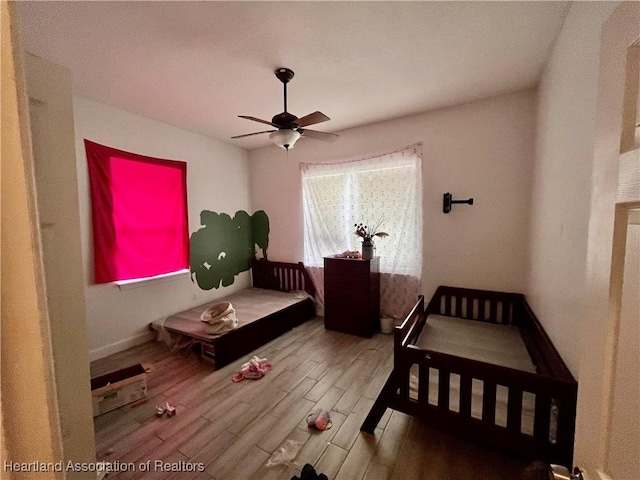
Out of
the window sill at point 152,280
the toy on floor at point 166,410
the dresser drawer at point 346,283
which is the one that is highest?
the window sill at point 152,280

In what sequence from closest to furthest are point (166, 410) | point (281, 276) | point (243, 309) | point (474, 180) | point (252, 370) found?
point (166, 410) < point (252, 370) < point (474, 180) < point (243, 309) < point (281, 276)

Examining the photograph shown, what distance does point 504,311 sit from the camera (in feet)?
7.91

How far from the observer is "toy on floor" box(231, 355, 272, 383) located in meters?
2.17

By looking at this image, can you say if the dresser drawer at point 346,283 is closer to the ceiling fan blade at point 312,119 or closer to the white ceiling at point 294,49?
the ceiling fan blade at point 312,119

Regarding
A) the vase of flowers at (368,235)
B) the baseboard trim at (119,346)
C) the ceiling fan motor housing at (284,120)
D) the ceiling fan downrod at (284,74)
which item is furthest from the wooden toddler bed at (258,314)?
the ceiling fan downrod at (284,74)

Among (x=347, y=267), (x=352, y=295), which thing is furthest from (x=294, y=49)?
(x=352, y=295)

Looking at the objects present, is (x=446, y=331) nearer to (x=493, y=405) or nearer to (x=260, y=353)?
(x=493, y=405)

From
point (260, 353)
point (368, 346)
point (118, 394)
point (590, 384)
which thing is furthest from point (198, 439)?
point (590, 384)

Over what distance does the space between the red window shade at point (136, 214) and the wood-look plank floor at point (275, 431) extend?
3.29ft

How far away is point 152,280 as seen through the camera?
287cm

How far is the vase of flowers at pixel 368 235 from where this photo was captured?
2896mm

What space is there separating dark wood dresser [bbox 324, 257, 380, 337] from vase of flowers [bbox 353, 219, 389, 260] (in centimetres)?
9

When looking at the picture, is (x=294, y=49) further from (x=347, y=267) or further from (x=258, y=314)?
(x=258, y=314)

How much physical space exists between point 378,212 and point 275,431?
235 centimetres
